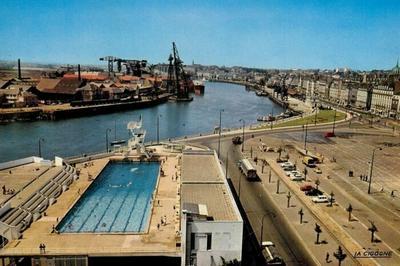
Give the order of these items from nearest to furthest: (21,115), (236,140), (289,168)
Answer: (289,168)
(236,140)
(21,115)

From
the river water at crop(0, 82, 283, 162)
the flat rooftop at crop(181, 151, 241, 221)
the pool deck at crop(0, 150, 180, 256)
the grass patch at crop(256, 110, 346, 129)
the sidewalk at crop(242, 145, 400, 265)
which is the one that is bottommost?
the river water at crop(0, 82, 283, 162)

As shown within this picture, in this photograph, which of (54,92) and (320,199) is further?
(54,92)

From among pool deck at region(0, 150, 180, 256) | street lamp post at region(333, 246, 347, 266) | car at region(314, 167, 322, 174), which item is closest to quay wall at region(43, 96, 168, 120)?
car at region(314, 167, 322, 174)

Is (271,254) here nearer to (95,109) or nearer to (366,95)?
(95,109)

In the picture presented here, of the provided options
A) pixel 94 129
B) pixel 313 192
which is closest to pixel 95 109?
pixel 94 129

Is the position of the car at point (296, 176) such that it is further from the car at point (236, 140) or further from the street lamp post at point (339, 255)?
the street lamp post at point (339, 255)

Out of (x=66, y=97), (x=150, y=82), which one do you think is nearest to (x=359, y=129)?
(x=66, y=97)

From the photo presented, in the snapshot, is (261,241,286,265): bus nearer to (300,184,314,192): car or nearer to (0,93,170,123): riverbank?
(300,184,314,192): car
